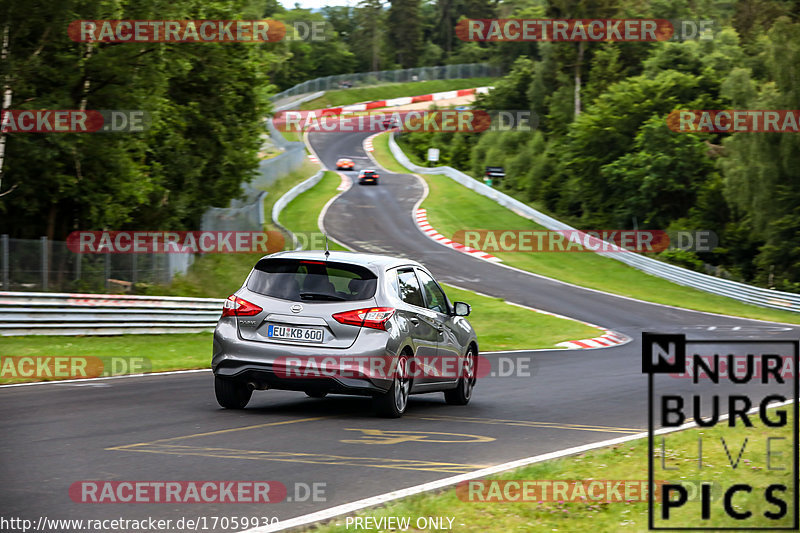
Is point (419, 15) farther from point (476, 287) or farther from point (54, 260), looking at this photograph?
point (54, 260)

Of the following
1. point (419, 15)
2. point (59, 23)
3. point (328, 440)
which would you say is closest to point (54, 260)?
point (59, 23)

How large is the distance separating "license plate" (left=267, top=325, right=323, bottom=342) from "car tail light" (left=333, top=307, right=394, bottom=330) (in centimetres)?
25

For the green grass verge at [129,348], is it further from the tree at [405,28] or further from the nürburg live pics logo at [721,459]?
the tree at [405,28]

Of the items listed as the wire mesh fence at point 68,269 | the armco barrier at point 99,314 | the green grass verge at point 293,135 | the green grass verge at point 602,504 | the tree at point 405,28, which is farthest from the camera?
the tree at point 405,28

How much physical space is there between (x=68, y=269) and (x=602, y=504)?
18.6 m

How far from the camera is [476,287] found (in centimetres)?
3641

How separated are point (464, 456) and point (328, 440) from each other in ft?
4.31

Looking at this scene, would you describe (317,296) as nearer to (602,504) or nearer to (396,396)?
(396,396)

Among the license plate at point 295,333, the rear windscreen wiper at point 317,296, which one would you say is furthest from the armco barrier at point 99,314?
the rear windscreen wiper at point 317,296

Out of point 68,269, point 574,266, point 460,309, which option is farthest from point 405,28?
point 460,309

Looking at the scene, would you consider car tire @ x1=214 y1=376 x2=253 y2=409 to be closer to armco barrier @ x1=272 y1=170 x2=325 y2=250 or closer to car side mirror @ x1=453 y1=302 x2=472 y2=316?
car side mirror @ x1=453 y1=302 x2=472 y2=316

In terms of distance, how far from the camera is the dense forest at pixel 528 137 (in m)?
23.0

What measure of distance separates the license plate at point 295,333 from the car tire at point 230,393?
790mm

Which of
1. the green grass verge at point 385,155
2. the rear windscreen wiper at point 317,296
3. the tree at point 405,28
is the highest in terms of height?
the tree at point 405,28
